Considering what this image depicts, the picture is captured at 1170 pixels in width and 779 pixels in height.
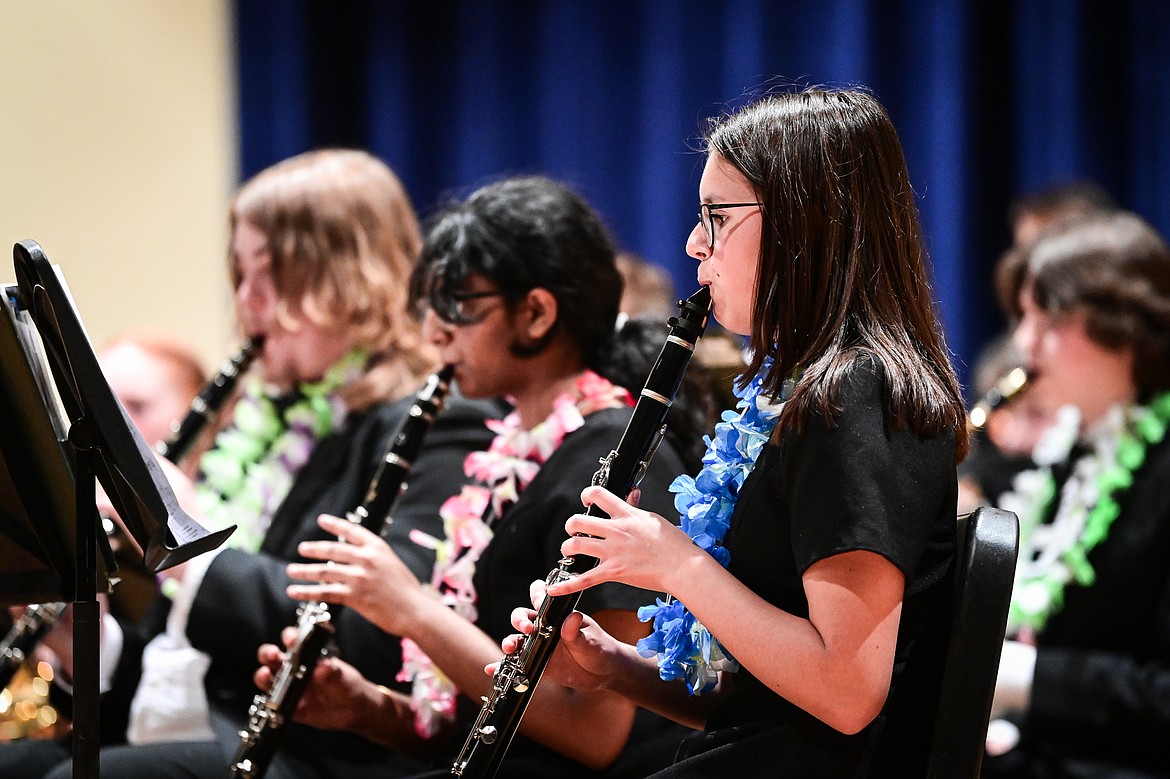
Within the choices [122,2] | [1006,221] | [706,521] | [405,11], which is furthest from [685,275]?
[706,521]

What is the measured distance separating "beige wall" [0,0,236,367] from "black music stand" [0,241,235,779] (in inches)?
97.4

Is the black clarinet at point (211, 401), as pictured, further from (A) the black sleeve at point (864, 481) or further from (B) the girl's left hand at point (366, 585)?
(A) the black sleeve at point (864, 481)

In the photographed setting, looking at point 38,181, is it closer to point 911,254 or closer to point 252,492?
point 252,492

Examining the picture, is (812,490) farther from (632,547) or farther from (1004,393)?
(1004,393)

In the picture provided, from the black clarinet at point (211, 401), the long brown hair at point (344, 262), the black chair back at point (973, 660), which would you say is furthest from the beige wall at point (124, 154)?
the black chair back at point (973, 660)

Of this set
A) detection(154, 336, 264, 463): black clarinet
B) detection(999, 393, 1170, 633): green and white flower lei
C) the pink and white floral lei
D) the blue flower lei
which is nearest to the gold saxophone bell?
detection(999, 393, 1170, 633): green and white flower lei

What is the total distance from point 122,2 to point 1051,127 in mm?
2886

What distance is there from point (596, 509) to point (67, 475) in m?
0.57

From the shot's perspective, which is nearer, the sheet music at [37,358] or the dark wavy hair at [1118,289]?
the sheet music at [37,358]

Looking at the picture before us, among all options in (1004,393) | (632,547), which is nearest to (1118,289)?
(1004,393)

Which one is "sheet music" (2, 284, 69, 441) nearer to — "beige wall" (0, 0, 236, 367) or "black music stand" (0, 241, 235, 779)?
"black music stand" (0, 241, 235, 779)

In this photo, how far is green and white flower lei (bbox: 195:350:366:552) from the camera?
238 centimetres

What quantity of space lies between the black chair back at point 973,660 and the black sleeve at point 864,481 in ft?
0.22

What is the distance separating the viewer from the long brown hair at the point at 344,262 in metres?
2.36
